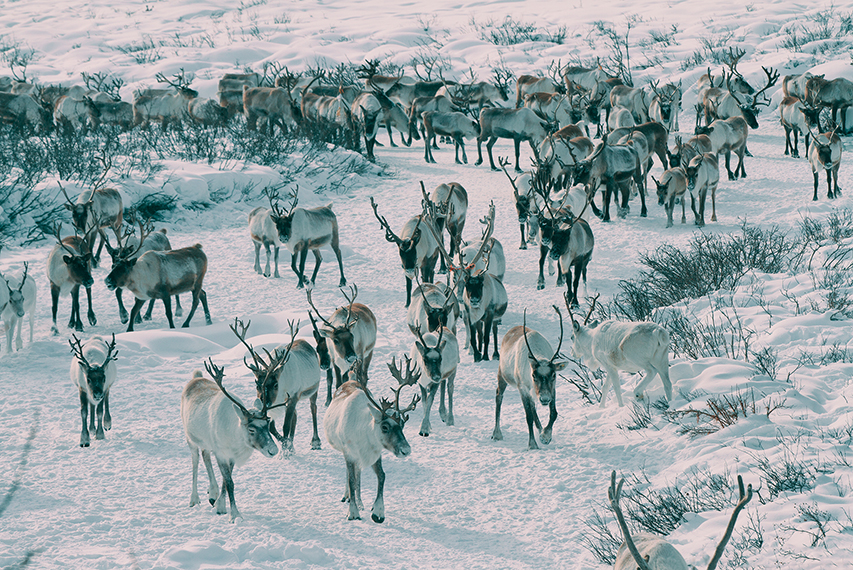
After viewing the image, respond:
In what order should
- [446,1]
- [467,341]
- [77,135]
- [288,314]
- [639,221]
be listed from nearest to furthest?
[467,341] → [288,314] → [639,221] → [77,135] → [446,1]

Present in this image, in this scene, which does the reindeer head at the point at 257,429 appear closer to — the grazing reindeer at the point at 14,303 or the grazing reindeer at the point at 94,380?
the grazing reindeer at the point at 94,380

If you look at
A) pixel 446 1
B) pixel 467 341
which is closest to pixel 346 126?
pixel 467 341

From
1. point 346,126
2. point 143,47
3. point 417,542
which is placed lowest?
point 417,542

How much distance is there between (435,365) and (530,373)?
909mm

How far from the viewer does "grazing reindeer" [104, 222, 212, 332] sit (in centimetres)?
1091

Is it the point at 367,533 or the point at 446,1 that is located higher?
the point at 446,1

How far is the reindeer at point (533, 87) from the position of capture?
26547 mm

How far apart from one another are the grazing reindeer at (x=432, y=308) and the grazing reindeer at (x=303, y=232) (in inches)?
134

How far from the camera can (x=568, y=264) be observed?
11.8 metres

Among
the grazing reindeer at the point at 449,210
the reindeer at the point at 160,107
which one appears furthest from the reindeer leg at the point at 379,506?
the reindeer at the point at 160,107

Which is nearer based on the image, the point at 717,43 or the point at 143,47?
the point at 717,43

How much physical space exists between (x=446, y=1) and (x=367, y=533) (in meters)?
48.2

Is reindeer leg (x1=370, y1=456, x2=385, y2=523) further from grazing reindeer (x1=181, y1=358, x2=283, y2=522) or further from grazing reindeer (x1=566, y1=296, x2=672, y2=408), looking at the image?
grazing reindeer (x1=566, y1=296, x2=672, y2=408)

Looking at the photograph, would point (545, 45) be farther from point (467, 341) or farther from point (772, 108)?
point (467, 341)
